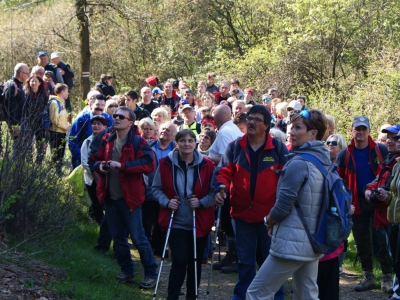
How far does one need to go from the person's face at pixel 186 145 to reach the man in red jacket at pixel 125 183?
0.76 metres

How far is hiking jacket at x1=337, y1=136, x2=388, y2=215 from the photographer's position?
8.67 meters

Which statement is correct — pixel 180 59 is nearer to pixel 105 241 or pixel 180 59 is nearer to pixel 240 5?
pixel 240 5

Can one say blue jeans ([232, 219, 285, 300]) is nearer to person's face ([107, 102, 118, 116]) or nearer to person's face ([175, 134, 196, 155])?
person's face ([175, 134, 196, 155])

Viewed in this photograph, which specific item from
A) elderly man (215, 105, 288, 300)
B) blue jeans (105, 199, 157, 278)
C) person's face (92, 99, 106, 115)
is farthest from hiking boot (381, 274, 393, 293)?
person's face (92, 99, 106, 115)

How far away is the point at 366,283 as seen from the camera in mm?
8852

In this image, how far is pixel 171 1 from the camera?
27.6 metres

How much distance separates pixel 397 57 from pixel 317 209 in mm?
13408

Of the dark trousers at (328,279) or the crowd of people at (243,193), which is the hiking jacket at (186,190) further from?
the dark trousers at (328,279)

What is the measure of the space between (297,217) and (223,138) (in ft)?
11.5

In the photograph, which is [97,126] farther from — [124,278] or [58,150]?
[124,278]

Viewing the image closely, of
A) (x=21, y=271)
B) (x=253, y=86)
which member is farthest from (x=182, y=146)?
(x=253, y=86)

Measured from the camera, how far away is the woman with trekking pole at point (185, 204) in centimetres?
732

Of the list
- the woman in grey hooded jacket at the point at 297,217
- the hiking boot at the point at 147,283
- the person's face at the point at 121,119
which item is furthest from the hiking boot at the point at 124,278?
the woman in grey hooded jacket at the point at 297,217

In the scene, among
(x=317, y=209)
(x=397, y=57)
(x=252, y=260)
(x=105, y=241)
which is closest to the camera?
(x=317, y=209)
